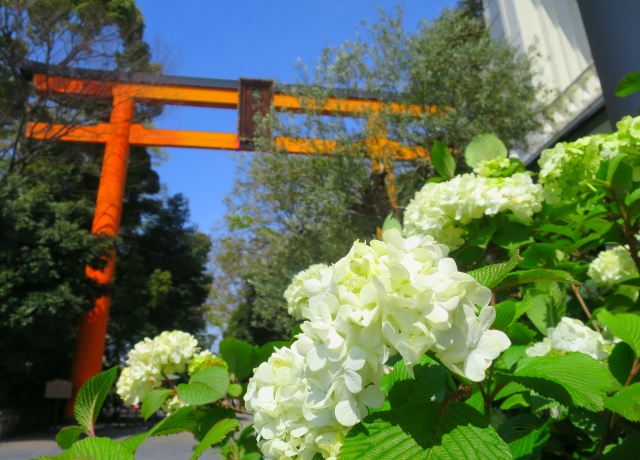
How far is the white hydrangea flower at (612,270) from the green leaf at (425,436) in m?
1.33

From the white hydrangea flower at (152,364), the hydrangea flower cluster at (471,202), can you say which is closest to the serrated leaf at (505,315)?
the hydrangea flower cluster at (471,202)

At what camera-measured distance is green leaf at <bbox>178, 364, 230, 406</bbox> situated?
3.04ft

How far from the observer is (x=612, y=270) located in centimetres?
159

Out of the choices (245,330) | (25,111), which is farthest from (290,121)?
(245,330)

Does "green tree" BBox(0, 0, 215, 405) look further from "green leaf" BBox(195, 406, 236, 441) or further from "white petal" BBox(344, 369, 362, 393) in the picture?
"white petal" BBox(344, 369, 362, 393)

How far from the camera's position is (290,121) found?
7266 millimetres

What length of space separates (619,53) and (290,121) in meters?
5.89

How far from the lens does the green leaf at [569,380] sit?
50 centimetres

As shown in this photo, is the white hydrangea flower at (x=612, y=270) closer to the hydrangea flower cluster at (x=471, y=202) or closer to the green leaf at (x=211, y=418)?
the hydrangea flower cluster at (x=471, y=202)

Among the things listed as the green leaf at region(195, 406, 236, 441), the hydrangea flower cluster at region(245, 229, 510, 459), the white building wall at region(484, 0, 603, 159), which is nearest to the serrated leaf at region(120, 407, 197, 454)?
the green leaf at region(195, 406, 236, 441)

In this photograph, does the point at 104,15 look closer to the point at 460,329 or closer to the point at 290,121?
the point at 290,121

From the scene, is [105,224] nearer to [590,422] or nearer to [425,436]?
[590,422]

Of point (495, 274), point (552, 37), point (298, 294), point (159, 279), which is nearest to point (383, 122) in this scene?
point (552, 37)

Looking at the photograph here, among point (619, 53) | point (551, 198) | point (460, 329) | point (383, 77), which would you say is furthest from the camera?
point (383, 77)
